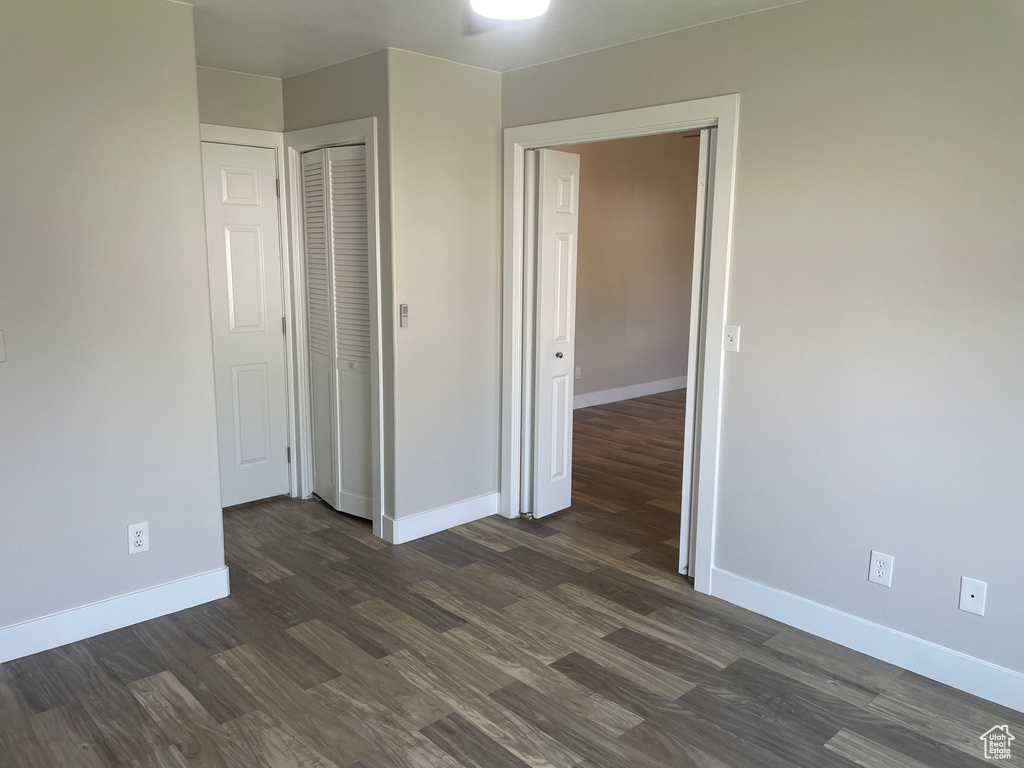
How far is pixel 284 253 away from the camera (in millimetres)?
4254

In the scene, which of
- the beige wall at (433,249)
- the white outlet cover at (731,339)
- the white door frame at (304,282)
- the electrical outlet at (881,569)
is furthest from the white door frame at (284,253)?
the electrical outlet at (881,569)

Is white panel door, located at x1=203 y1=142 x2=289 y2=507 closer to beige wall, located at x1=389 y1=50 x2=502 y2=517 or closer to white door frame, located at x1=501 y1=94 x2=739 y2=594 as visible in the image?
beige wall, located at x1=389 y1=50 x2=502 y2=517

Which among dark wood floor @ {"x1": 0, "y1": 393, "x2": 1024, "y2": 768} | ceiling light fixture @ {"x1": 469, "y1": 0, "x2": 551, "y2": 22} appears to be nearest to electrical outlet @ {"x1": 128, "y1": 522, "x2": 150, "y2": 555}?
dark wood floor @ {"x1": 0, "y1": 393, "x2": 1024, "y2": 768}

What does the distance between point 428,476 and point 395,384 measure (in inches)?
21.9

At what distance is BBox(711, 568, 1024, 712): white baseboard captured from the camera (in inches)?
99.2

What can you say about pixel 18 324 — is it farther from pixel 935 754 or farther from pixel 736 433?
pixel 935 754

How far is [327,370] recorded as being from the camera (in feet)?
13.8

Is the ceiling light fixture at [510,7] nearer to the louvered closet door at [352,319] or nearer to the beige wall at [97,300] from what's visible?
the beige wall at [97,300]

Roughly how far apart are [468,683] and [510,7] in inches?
85.6

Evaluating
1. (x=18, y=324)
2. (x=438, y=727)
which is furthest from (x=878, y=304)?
(x=18, y=324)

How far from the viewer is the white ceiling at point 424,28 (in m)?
2.84

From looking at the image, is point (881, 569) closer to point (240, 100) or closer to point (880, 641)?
point (880, 641)

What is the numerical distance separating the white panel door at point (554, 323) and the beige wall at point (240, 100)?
1.55 metres

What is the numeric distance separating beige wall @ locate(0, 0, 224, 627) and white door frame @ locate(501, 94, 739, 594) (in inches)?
63.5
